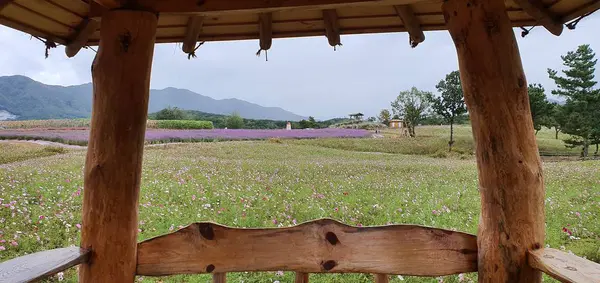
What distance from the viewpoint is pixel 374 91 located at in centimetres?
333

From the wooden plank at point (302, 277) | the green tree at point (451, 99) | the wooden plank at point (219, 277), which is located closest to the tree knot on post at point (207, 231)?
the wooden plank at point (219, 277)

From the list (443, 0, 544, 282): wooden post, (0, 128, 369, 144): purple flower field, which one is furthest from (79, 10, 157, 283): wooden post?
(0, 128, 369, 144): purple flower field

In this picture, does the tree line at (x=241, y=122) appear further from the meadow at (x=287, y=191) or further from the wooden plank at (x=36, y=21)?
the wooden plank at (x=36, y=21)

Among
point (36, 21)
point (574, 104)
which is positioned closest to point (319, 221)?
point (36, 21)

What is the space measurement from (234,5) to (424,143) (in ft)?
7.65

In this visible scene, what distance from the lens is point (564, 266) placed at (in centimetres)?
120

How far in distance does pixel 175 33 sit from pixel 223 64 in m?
1.37

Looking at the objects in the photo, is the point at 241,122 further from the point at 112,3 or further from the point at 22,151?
the point at 112,3

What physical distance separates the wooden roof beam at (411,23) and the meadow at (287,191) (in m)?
1.46

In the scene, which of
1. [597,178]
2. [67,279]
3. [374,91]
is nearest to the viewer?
[67,279]

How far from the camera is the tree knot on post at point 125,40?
1553 mm

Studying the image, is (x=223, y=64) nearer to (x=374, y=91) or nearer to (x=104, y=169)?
(x=374, y=91)

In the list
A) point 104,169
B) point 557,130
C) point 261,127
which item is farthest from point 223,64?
point 557,130

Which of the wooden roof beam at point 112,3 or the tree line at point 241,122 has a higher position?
the wooden roof beam at point 112,3
